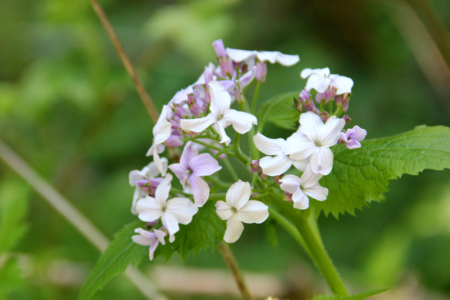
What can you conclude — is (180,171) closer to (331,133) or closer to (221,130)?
(221,130)

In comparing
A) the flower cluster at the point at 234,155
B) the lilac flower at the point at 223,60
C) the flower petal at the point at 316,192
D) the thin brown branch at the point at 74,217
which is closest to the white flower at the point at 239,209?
the flower cluster at the point at 234,155

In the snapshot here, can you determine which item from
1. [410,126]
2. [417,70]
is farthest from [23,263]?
[417,70]

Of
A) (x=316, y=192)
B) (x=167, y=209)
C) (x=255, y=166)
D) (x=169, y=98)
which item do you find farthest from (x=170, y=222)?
(x=169, y=98)

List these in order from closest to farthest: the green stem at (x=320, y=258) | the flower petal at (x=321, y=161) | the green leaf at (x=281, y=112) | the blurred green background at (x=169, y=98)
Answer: the flower petal at (x=321, y=161) < the green stem at (x=320, y=258) < the green leaf at (x=281, y=112) < the blurred green background at (x=169, y=98)

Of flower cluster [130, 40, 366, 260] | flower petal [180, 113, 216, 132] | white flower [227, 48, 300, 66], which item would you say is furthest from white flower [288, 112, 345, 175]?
white flower [227, 48, 300, 66]

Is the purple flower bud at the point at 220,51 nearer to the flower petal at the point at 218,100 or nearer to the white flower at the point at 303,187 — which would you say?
the flower petal at the point at 218,100

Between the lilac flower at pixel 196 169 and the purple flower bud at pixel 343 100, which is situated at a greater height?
the purple flower bud at pixel 343 100

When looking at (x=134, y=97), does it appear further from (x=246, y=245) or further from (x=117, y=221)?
(x=246, y=245)
